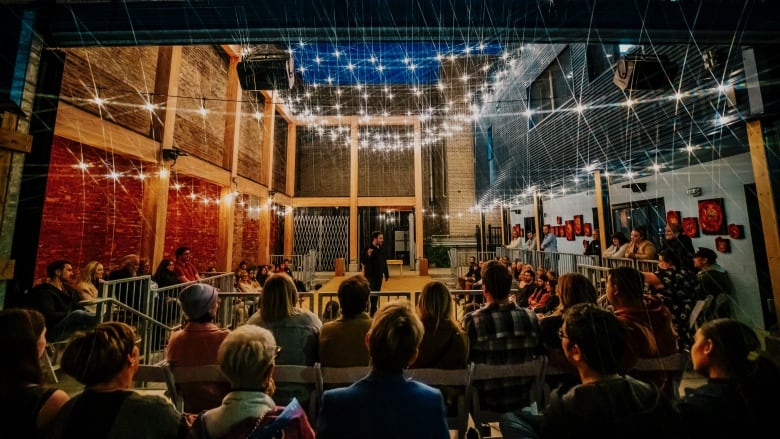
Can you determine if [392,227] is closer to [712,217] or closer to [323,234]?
[323,234]

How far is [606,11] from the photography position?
3217 mm

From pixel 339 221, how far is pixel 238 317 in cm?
725

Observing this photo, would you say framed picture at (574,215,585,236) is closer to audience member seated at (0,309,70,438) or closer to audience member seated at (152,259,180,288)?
audience member seated at (152,259,180,288)

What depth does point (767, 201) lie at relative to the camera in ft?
11.3

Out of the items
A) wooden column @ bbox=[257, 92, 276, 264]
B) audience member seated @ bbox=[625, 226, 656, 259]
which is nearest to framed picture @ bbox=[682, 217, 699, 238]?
audience member seated @ bbox=[625, 226, 656, 259]

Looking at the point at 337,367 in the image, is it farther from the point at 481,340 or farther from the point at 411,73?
the point at 411,73

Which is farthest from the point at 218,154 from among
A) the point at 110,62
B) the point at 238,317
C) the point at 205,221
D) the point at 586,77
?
the point at 586,77

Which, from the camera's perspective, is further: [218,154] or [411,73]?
[411,73]

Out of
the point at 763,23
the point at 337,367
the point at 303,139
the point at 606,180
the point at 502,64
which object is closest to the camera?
the point at 337,367

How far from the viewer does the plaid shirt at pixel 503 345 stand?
5.78 feet

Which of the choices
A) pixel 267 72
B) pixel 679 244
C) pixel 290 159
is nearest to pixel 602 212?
pixel 679 244

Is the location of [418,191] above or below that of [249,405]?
above

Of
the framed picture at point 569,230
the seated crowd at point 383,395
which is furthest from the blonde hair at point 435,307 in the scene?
the framed picture at point 569,230

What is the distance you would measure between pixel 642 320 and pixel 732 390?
72cm
